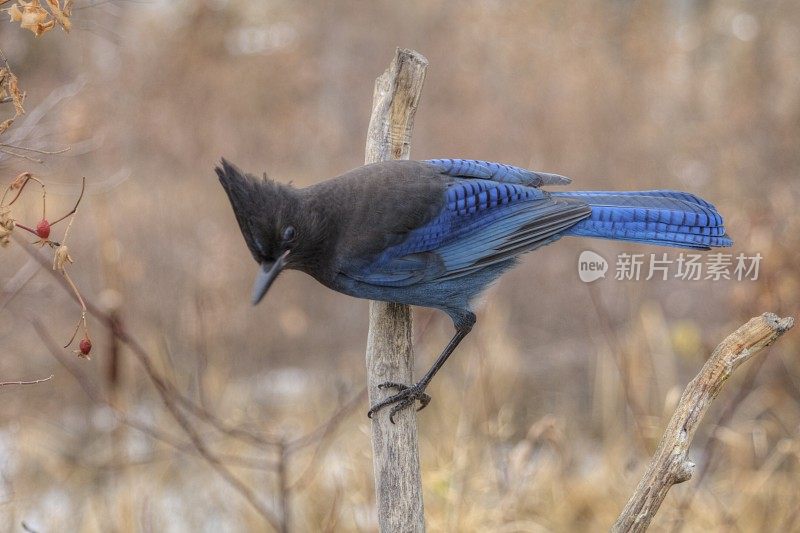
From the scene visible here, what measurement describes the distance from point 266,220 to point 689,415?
1310 mm

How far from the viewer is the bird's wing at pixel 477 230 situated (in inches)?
124

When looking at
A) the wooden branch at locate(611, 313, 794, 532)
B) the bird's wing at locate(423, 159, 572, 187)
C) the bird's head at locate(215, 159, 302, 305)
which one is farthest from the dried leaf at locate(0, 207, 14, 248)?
the wooden branch at locate(611, 313, 794, 532)

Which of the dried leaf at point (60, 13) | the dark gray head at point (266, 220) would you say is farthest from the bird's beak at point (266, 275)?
the dried leaf at point (60, 13)

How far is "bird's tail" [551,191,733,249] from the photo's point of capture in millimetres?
3066

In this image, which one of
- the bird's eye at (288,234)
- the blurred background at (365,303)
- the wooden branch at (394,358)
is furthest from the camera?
the blurred background at (365,303)

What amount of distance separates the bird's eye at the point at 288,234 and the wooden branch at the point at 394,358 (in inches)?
20.2

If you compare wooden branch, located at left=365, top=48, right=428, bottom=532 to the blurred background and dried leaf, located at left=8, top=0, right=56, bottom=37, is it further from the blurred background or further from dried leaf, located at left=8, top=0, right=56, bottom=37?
dried leaf, located at left=8, top=0, right=56, bottom=37

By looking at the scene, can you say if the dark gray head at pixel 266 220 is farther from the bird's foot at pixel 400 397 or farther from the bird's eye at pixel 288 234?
the bird's foot at pixel 400 397

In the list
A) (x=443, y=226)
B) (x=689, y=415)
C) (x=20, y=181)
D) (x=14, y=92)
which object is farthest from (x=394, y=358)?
(x=14, y=92)

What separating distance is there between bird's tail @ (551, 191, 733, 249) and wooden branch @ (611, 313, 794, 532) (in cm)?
59

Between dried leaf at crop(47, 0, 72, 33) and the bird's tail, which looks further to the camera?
the bird's tail

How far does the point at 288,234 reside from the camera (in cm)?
271

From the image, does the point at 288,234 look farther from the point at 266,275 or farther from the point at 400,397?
the point at 400,397

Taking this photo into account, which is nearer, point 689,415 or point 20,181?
point 20,181
